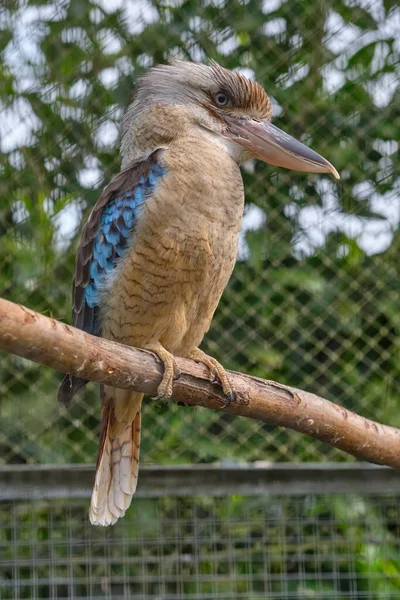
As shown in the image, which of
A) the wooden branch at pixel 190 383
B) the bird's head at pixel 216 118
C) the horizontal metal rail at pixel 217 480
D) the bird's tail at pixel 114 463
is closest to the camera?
the wooden branch at pixel 190 383

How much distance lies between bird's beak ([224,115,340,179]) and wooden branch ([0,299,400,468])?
1.69ft

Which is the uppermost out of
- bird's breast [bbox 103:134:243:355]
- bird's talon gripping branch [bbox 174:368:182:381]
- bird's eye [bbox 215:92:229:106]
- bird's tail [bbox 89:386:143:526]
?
bird's eye [bbox 215:92:229:106]

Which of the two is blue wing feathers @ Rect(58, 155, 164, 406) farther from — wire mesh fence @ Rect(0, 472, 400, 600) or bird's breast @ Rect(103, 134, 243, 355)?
wire mesh fence @ Rect(0, 472, 400, 600)

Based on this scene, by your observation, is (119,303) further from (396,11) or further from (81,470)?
(396,11)

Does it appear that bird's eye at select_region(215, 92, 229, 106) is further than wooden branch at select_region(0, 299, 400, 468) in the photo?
Yes

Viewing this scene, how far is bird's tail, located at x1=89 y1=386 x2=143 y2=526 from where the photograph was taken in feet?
6.79

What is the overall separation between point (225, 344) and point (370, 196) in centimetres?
67

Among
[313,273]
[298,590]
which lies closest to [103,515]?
[298,590]

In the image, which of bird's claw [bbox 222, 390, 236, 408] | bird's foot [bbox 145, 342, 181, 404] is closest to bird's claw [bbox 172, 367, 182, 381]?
bird's foot [bbox 145, 342, 181, 404]

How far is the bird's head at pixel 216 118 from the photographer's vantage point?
77.3 inches

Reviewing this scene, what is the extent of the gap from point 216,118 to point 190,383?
2.03 ft

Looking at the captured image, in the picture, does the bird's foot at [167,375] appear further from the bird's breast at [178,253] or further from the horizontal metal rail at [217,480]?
the horizontal metal rail at [217,480]

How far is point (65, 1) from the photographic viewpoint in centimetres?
291

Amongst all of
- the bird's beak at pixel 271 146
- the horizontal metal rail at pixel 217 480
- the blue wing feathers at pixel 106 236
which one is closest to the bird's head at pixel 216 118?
the bird's beak at pixel 271 146
